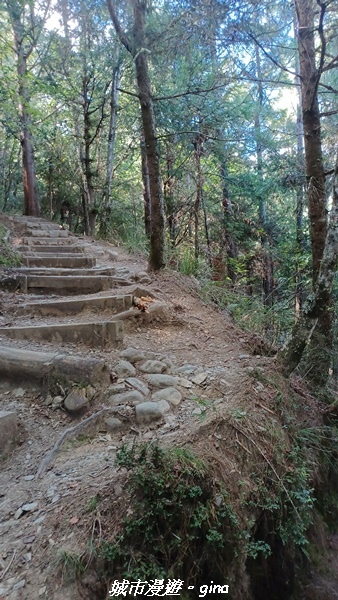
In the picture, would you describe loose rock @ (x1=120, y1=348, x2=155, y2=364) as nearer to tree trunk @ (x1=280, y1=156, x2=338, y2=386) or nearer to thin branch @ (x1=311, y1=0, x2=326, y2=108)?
tree trunk @ (x1=280, y1=156, x2=338, y2=386)

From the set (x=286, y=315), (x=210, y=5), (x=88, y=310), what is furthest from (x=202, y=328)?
(x=210, y=5)

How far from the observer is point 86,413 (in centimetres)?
252

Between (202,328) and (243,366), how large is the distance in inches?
38.4

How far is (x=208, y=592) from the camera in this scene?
1.73 metres

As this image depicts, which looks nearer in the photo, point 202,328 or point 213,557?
point 213,557

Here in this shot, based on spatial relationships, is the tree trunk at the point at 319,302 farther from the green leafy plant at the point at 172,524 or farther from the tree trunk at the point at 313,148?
the green leafy plant at the point at 172,524

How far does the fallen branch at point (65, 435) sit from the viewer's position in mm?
2080

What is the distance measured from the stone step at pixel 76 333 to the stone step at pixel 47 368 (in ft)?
1.68

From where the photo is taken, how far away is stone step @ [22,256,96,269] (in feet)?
17.5

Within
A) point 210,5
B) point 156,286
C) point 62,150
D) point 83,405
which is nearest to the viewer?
point 83,405

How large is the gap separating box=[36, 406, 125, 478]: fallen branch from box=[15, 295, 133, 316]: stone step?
5.62ft

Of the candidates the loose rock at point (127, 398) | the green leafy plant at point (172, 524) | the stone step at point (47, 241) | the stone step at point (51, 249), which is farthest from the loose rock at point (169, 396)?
the stone step at point (47, 241)

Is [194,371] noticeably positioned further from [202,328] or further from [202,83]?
[202,83]

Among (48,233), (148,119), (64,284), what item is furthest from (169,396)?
(48,233)
